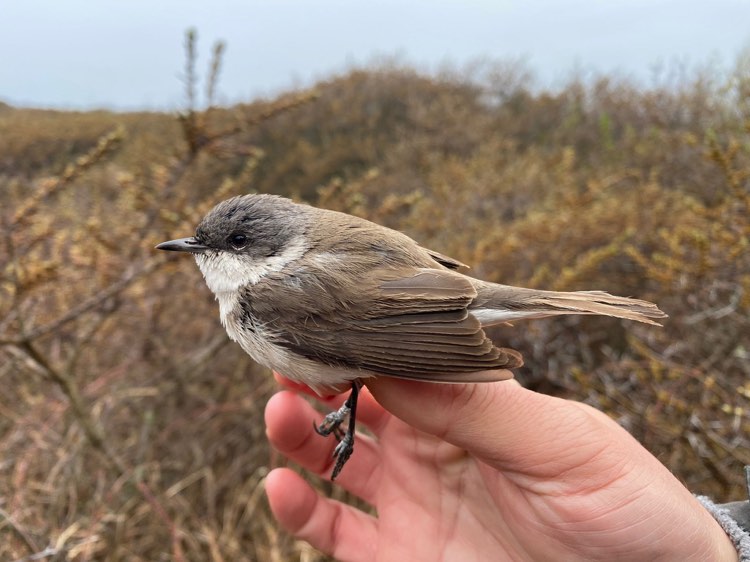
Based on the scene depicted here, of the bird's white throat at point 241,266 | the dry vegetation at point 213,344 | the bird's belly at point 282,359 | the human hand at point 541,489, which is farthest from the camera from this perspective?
the dry vegetation at point 213,344

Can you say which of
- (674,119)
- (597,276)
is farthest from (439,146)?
(597,276)

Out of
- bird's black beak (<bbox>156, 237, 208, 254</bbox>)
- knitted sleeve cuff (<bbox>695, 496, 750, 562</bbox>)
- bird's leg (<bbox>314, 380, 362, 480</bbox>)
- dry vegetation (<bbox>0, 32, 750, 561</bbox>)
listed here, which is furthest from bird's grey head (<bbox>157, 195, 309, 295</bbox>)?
knitted sleeve cuff (<bbox>695, 496, 750, 562</bbox>)

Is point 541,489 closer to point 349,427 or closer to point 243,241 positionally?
point 349,427

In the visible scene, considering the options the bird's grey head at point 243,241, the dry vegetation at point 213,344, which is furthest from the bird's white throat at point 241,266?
the dry vegetation at point 213,344

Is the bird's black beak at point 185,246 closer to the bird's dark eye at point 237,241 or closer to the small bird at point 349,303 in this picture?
the small bird at point 349,303

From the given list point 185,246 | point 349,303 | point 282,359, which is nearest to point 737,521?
point 349,303

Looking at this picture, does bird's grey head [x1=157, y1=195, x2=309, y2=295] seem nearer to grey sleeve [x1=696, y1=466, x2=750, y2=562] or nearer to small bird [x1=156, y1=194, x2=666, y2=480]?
small bird [x1=156, y1=194, x2=666, y2=480]

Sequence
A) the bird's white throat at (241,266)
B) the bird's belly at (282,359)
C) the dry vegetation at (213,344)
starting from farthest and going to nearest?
the dry vegetation at (213,344)
the bird's white throat at (241,266)
the bird's belly at (282,359)
